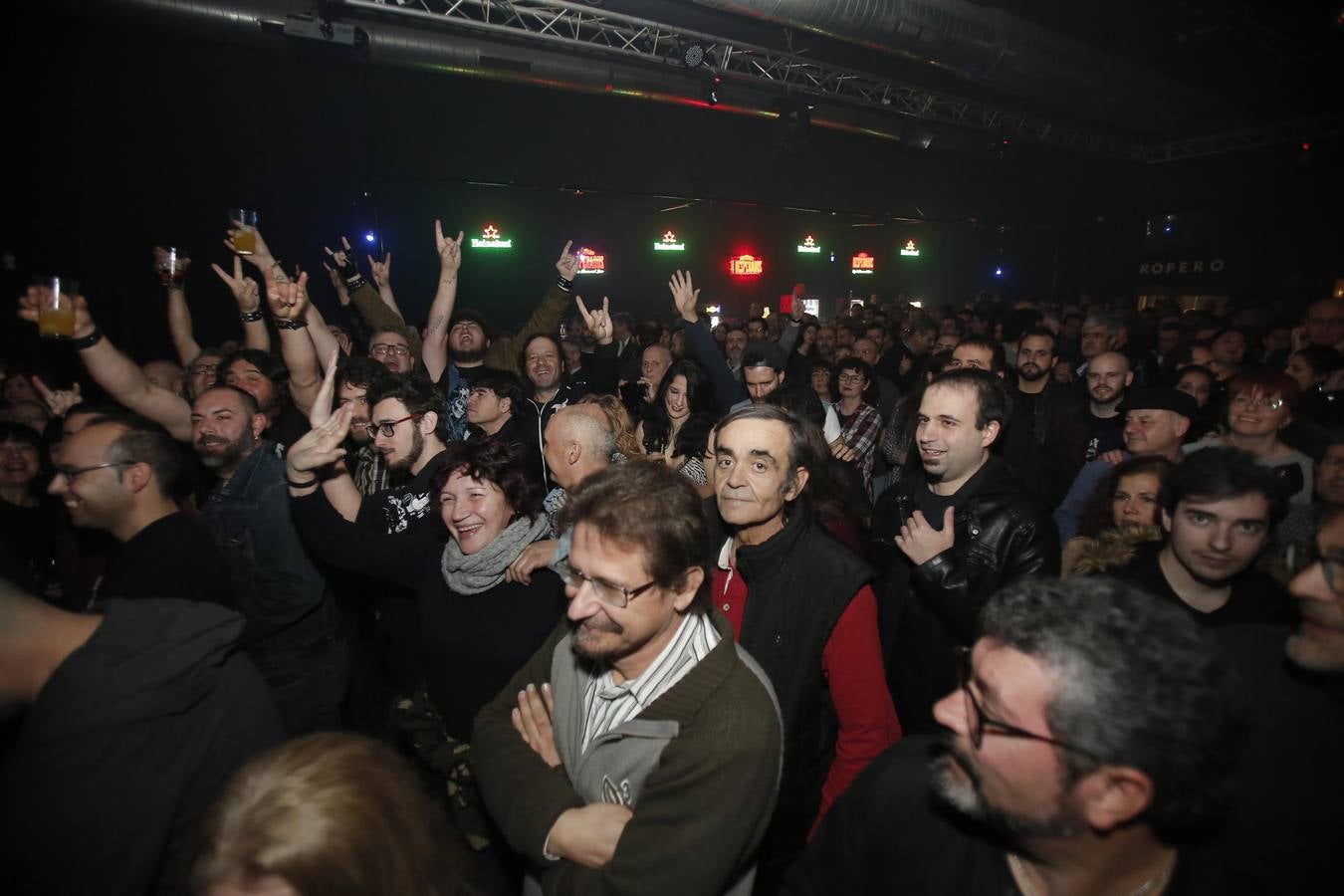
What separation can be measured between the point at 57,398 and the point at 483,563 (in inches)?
140

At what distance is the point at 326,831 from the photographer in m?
1.02

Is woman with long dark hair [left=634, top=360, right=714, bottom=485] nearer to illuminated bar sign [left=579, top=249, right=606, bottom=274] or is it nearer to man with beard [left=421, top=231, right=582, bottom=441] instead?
man with beard [left=421, top=231, right=582, bottom=441]

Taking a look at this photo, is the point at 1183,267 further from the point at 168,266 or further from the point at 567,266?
the point at 168,266

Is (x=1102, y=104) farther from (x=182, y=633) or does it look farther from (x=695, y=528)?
(x=182, y=633)

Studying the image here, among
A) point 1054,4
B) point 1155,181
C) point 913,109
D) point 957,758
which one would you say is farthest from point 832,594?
point 1155,181

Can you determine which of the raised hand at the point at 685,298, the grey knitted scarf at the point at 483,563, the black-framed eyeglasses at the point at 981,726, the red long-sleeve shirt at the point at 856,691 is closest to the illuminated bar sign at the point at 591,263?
the raised hand at the point at 685,298

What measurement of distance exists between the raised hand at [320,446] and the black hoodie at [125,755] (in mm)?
877

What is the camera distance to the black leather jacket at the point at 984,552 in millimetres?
2088

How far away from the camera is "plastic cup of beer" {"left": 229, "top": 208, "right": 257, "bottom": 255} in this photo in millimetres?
3623

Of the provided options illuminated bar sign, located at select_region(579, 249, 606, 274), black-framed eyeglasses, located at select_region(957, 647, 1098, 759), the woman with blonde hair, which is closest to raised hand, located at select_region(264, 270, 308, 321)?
the woman with blonde hair

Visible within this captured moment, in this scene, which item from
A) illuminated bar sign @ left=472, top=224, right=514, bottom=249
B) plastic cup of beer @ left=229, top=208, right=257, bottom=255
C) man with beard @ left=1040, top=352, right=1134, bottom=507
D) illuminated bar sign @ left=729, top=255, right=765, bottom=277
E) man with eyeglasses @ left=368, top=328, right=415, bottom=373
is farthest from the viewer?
illuminated bar sign @ left=729, top=255, right=765, bottom=277

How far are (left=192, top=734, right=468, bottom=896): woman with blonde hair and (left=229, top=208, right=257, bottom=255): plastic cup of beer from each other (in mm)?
3531

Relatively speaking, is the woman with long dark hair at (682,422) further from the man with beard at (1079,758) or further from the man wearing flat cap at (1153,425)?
the man with beard at (1079,758)

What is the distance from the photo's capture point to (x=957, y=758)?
1.11 m
